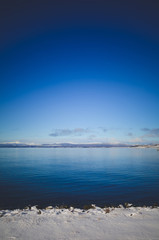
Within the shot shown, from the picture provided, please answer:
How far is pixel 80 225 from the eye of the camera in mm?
10430

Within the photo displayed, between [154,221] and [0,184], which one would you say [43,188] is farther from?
[154,221]

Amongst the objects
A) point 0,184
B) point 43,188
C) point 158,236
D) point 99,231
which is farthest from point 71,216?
point 0,184

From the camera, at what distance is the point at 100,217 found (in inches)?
464

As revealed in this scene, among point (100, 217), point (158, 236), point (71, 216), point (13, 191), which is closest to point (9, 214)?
point (71, 216)

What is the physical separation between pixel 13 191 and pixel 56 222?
1584cm

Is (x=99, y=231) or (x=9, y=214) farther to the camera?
(x=9, y=214)

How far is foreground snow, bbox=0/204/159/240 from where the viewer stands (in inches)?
359

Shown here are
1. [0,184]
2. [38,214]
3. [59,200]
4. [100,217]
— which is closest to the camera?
[100,217]

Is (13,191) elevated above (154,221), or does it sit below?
below

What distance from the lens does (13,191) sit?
23.8 m

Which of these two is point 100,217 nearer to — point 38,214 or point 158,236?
point 158,236

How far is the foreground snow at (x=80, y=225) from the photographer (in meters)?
9.12

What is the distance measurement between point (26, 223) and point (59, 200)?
384 inches

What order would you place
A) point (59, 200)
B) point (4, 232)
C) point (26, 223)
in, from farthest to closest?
point (59, 200) < point (26, 223) < point (4, 232)
